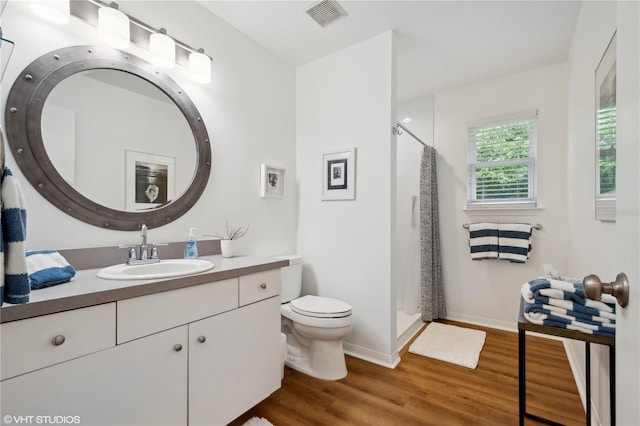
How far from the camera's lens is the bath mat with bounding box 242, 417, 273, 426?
155 centimetres

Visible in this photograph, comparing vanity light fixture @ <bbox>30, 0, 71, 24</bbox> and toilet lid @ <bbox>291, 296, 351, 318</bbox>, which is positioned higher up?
vanity light fixture @ <bbox>30, 0, 71, 24</bbox>

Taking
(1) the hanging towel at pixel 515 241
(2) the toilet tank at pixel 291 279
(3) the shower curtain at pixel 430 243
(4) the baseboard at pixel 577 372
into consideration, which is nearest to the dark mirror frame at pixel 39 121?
(2) the toilet tank at pixel 291 279

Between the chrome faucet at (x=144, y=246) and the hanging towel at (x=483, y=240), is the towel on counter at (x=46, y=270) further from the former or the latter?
the hanging towel at (x=483, y=240)

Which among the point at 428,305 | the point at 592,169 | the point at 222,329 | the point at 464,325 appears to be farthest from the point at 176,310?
the point at 464,325

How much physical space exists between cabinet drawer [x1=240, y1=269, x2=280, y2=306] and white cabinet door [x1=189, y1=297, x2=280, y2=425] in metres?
0.04

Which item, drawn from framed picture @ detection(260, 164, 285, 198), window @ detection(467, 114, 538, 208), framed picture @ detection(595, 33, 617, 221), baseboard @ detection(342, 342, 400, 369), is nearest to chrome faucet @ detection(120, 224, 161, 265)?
framed picture @ detection(260, 164, 285, 198)

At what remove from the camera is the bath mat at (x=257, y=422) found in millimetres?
1546

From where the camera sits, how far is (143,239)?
1.55 meters

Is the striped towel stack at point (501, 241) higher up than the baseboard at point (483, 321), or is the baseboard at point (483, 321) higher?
the striped towel stack at point (501, 241)

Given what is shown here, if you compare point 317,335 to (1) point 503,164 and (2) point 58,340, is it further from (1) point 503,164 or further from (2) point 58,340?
(1) point 503,164

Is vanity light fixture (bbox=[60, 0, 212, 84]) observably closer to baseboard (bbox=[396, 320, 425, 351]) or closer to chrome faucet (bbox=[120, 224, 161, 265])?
chrome faucet (bbox=[120, 224, 161, 265])

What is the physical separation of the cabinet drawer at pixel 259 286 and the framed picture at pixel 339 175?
96 cm

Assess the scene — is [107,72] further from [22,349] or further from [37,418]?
[37,418]

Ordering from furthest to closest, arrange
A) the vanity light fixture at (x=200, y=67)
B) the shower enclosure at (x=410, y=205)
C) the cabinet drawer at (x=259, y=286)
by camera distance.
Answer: the shower enclosure at (x=410, y=205) → the vanity light fixture at (x=200, y=67) → the cabinet drawer at (x=259, y=286)
